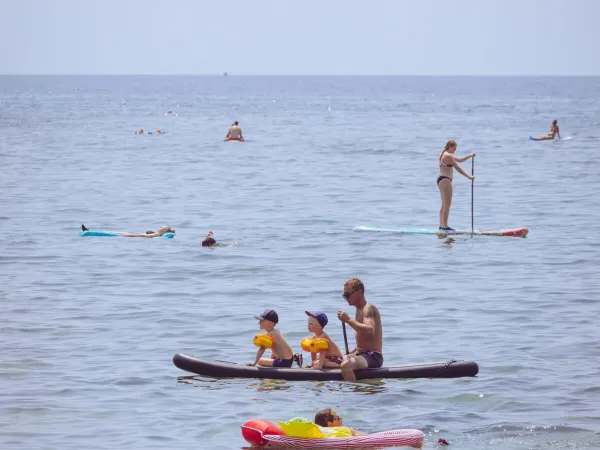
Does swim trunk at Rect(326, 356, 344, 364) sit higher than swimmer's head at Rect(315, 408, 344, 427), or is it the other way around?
swim trunk at Rect(326, 356, 344, 364)

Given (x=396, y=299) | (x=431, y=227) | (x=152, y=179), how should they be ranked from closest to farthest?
(x=396, y=299) → (x=431, y=227) → (x=152, y=179)

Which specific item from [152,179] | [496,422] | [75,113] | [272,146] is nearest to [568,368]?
[496,422]

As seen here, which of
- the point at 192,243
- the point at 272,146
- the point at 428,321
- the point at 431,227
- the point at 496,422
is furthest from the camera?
the point at 272,146

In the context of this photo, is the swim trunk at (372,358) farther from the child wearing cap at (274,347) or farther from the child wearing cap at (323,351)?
the child wearing cap at (274,347)

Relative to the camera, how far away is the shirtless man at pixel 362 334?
14234 mm

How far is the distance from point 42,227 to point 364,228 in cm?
871

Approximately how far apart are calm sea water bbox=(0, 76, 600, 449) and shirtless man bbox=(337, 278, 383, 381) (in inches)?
12.5

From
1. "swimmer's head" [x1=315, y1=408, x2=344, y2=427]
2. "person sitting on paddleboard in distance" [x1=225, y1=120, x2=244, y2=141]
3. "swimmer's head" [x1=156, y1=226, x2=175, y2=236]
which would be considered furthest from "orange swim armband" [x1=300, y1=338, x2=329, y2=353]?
"person sitting on paddleboard in distance" [x1=225, y1=120, x2=244, y2=141]

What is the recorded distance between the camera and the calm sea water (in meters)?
13.8

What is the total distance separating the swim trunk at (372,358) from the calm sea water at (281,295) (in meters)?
0.32

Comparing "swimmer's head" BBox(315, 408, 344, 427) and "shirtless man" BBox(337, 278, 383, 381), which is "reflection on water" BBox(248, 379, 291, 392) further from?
"swimmer's head" BBox(315, 408, 344, 427)

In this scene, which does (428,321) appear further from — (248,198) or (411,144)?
(411,144)

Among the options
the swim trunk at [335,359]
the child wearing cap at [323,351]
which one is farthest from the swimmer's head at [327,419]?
the swim trunk at [335,359]

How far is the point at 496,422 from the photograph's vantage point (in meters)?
13.5
